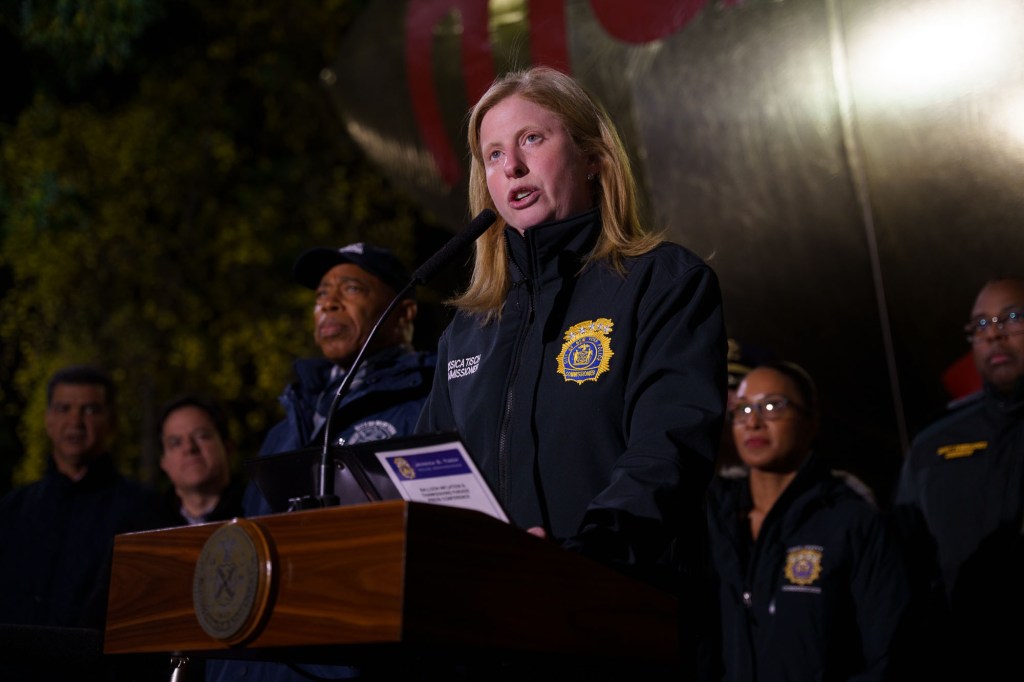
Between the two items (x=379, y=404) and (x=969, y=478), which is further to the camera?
(x=969, y=478)

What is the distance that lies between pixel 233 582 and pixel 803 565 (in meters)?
2.80

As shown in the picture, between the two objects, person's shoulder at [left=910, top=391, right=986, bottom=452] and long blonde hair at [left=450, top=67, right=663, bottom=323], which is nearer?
long blonde hair at [left=450, top=67, right=663, bottom=323]

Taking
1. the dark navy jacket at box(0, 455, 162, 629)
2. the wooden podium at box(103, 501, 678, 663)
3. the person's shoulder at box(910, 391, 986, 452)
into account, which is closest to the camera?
the wooden podium at box(103, 501, 678, 663)

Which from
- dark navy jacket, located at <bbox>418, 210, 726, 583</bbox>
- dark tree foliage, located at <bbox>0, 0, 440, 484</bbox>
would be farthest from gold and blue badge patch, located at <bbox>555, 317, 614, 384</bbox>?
dark tree foliage, located at <bbox>0, 0, 440, 484</bbox>

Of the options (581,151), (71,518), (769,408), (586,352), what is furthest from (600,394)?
(71,518)

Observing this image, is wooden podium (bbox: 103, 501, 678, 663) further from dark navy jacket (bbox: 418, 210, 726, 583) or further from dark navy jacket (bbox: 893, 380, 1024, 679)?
dark navy jacket (bbox: 893, 380, 1024, 679)

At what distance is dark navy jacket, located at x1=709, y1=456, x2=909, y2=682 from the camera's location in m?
3.86

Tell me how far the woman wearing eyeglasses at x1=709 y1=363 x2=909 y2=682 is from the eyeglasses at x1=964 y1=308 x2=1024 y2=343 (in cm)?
64

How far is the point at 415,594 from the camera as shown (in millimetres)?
1474

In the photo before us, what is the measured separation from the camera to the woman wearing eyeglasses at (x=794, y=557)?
152 inches

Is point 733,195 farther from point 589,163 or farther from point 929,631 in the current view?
point 589,163

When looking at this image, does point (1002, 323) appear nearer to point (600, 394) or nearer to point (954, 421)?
point (954, 421)

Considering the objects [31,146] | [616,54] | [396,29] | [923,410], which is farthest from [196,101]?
[923,410]

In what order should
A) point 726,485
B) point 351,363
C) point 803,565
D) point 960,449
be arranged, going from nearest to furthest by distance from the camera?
point 351,363
point 803,565
point 960,449
point 726,485
